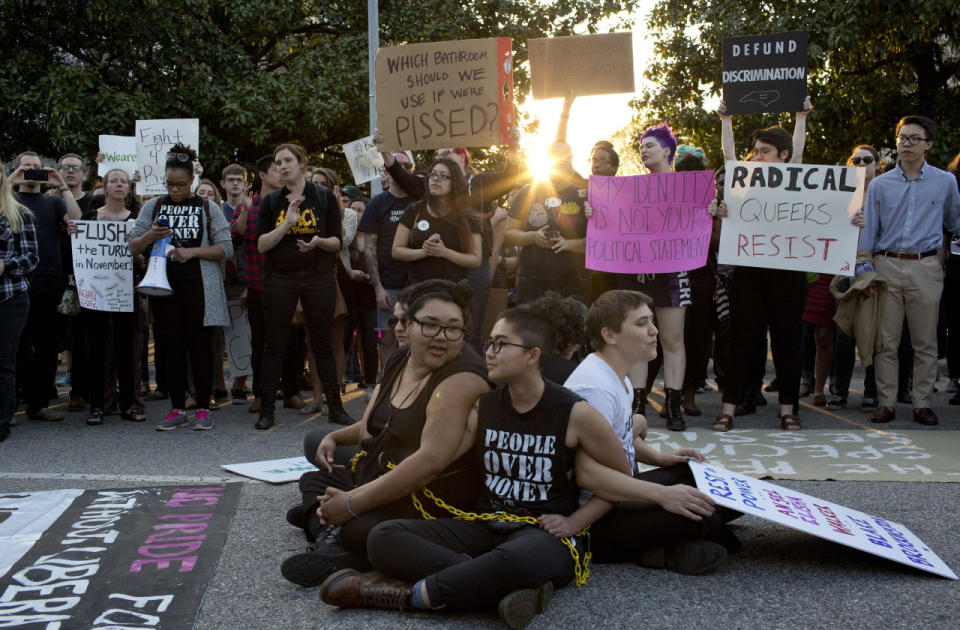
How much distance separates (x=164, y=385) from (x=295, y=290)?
2.62 metres

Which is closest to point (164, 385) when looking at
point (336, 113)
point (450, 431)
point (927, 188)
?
point (450, 431)

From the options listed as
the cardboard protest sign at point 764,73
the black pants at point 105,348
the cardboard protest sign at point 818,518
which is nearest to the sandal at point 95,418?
the black pants at point 105,348

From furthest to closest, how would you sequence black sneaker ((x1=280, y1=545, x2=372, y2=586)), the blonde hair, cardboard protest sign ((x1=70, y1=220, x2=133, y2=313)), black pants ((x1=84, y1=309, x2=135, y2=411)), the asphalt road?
black pants ((x1=84, y1=309, x2=135, y2=411)), cardboard protest sign ((x1=70, y1=220, x2=133, y2=313)), the blonde hair, black sneaker ((x1=280, y1=545, x2=372, y2=586)), the asphalt road

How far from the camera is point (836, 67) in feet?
53.2

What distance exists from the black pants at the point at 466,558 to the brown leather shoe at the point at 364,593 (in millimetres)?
66

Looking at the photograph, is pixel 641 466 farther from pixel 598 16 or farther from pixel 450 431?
pixel 598 16

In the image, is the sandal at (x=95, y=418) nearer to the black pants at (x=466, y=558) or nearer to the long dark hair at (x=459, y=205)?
the long dark hair at (x=459, y=205)

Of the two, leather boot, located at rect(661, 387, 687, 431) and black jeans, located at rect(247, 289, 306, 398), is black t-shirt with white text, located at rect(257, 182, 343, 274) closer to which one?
black jeans, located at rect(247, 289, 306, 398)

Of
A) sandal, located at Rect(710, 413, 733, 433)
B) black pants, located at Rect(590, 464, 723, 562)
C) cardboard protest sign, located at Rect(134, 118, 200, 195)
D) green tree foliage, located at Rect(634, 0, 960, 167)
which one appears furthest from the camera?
green tree foliage, located at Rect(634, 0, 960, 167)

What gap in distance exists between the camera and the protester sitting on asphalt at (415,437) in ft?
11.8

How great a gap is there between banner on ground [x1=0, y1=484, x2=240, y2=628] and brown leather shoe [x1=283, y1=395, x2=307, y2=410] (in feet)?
10.00

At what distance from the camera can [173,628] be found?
3.14 m

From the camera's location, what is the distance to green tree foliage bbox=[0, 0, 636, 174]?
51.5 feet

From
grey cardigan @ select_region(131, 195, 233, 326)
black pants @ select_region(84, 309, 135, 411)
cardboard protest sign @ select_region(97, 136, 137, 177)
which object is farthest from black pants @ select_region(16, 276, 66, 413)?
cardboard protest sign @ select_region(97, 136, 137, 177)
